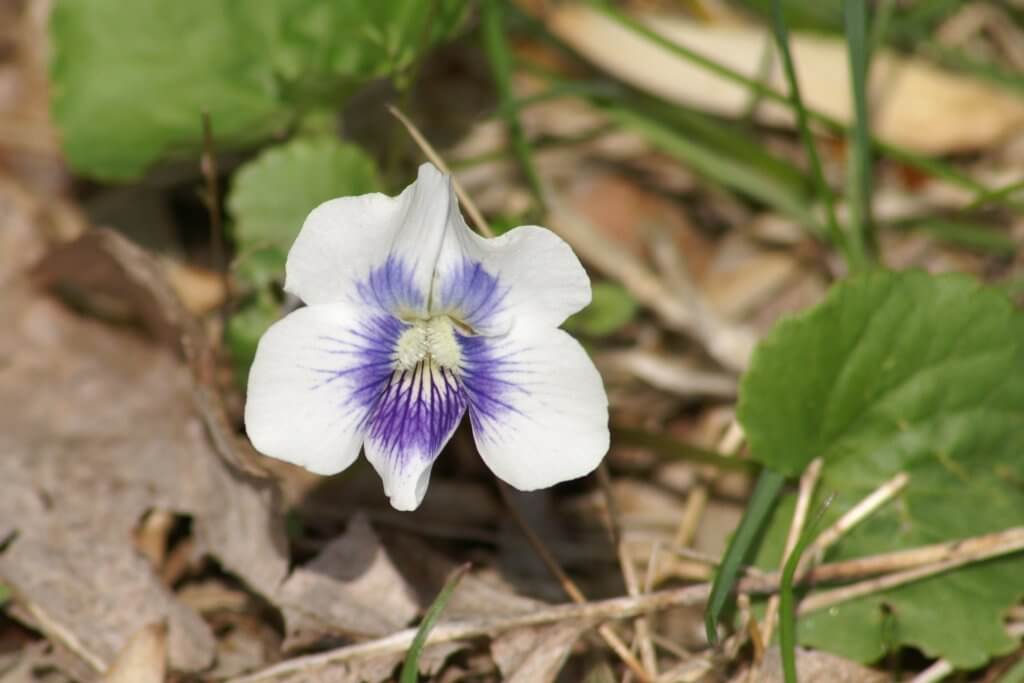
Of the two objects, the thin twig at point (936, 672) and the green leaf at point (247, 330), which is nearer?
the thin twig at point (936, 672)

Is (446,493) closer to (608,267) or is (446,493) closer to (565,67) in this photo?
(608,267)

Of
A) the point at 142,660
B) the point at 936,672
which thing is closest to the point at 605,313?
Result: the point at 936,672

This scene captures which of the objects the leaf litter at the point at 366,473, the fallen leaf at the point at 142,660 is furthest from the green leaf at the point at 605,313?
the fallen leaf at the point at 142,660

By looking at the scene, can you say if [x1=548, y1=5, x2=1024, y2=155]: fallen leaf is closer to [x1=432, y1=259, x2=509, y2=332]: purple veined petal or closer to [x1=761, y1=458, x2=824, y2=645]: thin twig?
[x1=761, y1=458, x2=824, y2=645]: thin twig

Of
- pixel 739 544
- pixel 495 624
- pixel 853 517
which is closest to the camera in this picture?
pixel 739 544

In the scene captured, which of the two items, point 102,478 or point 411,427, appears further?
point 102,478

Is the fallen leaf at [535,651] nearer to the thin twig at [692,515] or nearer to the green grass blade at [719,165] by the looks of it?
the thin twig at [692,515]

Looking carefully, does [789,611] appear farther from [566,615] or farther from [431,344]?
[431,344]

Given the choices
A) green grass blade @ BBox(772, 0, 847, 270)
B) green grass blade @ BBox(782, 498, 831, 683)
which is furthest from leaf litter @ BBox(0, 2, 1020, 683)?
green grass blade @ BBox(772, 0, 847, 270)
